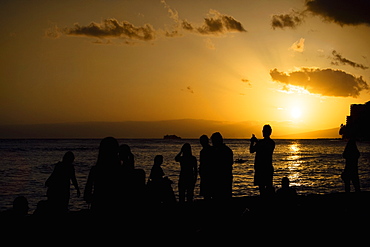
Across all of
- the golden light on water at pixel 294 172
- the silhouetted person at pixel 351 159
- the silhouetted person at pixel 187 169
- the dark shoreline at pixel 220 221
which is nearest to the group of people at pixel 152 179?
the silhouetted person at pixel 187 169

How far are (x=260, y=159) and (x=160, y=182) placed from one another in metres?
2.72

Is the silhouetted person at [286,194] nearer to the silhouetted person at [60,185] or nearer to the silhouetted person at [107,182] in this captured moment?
the silhouetted person at [107,182]

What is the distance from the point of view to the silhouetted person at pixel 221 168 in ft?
26.5

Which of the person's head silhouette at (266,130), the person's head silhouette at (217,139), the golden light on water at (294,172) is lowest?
the golden light on water at (294,172)

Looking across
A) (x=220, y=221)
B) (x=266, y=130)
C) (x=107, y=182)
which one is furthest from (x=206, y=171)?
(x=107, y=182)

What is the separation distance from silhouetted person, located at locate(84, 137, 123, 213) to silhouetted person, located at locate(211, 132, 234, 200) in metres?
3.46

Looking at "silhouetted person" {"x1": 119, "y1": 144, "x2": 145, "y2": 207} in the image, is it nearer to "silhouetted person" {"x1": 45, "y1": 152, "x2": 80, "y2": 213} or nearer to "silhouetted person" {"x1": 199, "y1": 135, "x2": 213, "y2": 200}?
"silhouetted person" {"x1": 199, "y1": 135, "x2": 213, "y2": 200}

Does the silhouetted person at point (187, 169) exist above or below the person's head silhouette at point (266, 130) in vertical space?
below

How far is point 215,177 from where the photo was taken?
8.18 metres

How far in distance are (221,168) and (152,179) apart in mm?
1943

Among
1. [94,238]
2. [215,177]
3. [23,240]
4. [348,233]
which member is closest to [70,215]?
[23,240]

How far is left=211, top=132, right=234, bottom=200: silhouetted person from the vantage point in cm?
806

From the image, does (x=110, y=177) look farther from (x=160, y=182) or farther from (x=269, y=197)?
(x=269, y=197)

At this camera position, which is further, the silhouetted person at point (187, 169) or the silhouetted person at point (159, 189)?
the silhouetted person at point (187, 169)
